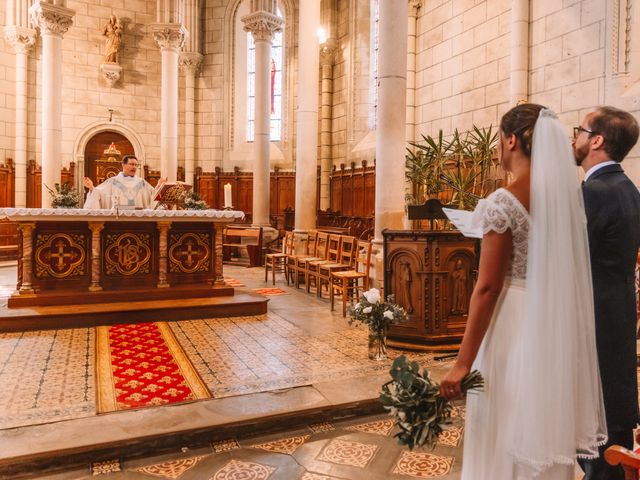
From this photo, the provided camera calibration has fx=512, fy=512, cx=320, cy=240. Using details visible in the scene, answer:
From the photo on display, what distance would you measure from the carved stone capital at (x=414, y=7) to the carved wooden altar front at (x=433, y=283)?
25.0ft

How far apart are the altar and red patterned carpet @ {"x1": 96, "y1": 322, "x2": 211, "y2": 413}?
91cm

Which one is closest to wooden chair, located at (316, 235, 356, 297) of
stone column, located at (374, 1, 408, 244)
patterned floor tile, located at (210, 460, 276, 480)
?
stone column, located at (374, 1, 408, 244)

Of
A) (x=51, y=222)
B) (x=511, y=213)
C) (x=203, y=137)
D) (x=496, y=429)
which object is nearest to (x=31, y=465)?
(x=496, y=429)

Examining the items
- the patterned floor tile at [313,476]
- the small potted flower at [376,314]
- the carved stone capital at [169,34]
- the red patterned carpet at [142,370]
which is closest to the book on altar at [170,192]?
the red patterned carpet at [142,370]

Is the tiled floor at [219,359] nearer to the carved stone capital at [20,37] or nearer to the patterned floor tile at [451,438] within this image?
the patterned floor tile at [451,438]

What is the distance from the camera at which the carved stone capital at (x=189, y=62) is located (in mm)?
15453

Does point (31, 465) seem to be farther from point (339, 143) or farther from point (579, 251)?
point (339, 143)

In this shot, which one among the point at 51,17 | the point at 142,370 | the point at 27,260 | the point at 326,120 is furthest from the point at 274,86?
the point at 142,370

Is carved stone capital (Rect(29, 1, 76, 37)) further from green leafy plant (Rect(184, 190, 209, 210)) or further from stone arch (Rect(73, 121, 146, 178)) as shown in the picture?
green leafy plant (Rect(184, 190, 209, 210))

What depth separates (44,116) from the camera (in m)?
11.2

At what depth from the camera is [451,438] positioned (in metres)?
3.27

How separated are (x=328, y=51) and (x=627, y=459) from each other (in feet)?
46.5

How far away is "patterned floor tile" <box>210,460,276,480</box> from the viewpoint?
9.02ft

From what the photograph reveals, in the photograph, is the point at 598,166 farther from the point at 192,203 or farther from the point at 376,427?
the point at 192,203
